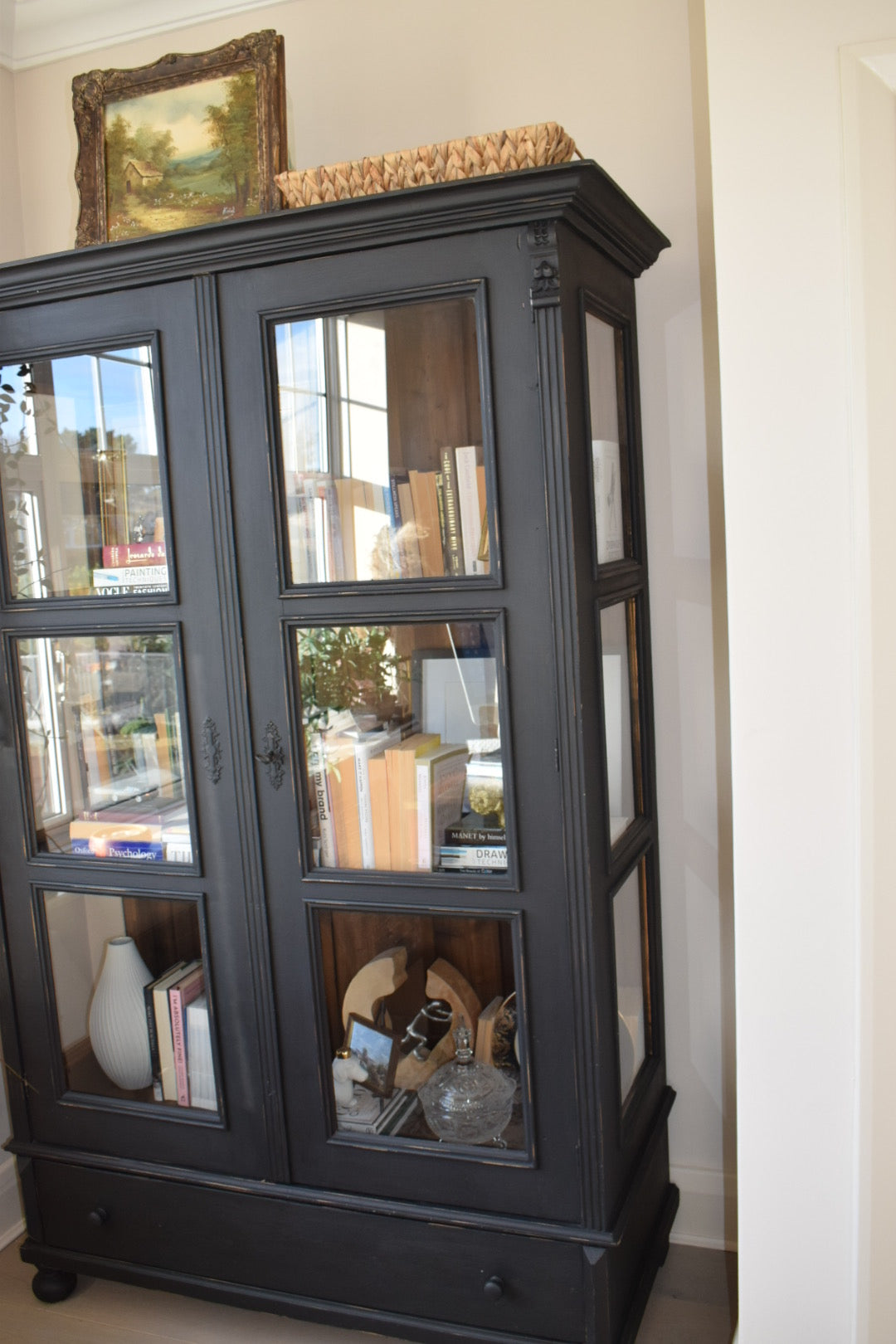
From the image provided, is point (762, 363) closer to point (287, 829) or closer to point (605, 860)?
point (605, 860)

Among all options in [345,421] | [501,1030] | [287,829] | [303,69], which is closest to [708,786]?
[501,1030]

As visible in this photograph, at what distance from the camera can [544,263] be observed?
154cm

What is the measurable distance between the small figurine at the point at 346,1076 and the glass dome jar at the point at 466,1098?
117mm

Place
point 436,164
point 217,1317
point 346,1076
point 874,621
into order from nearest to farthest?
point 874,621 < point 436,164 < point 346,1076 < point 217,1317

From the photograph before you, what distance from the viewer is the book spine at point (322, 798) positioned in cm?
181

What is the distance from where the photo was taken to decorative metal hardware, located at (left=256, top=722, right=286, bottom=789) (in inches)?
70.7

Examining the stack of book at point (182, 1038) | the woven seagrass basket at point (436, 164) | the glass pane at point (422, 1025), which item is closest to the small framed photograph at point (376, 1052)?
the glass pane at point (422, 1025)

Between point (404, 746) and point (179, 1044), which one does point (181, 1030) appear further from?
point (404, 746)

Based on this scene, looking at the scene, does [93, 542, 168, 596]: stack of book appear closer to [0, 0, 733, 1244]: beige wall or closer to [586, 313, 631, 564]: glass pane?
[586, 313, 631, 564]: glass pane

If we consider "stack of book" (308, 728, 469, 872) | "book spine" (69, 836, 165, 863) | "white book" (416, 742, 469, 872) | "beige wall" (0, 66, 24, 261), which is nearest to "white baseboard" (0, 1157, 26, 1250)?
"book spine" (69, 836, 165, 863)

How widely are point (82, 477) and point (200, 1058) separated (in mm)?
1081

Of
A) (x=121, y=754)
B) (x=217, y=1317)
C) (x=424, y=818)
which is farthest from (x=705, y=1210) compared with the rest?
(x=121, y=754)

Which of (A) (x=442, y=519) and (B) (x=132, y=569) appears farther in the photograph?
(B) (x=132, y=569)

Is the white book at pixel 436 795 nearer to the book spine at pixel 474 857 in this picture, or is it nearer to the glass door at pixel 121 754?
the book spine at pixel 474 857
